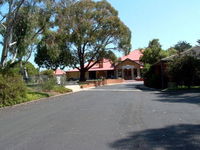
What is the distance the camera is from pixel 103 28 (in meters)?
43.6

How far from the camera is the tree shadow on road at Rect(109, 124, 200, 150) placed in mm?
5346

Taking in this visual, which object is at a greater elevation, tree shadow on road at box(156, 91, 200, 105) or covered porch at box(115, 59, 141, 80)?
covered porch at box(115, 59, 141, 80)

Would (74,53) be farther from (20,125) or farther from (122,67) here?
(20,125)

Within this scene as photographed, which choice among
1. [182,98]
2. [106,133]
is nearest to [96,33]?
[182,98]

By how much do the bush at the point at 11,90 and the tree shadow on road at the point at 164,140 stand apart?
9.90 meters

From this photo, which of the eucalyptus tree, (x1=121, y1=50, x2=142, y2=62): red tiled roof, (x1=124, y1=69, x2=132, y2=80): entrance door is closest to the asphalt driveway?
the eucalyptus tree

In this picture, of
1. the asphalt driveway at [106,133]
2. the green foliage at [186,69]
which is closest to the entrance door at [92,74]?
the green foliage at [186,69]

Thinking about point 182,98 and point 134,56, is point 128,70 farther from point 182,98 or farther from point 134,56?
point 182,98

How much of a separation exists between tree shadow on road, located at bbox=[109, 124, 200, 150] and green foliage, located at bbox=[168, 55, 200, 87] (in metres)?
15.9

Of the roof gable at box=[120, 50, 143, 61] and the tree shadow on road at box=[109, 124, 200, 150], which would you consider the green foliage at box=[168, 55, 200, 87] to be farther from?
the roof gable at box=[120, 50, 143, 61]

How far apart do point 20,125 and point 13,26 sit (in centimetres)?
1197

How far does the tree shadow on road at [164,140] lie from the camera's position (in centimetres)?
535

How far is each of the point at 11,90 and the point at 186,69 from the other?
51.0 feet

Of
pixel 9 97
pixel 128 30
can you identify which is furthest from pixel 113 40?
pixel 9 97
